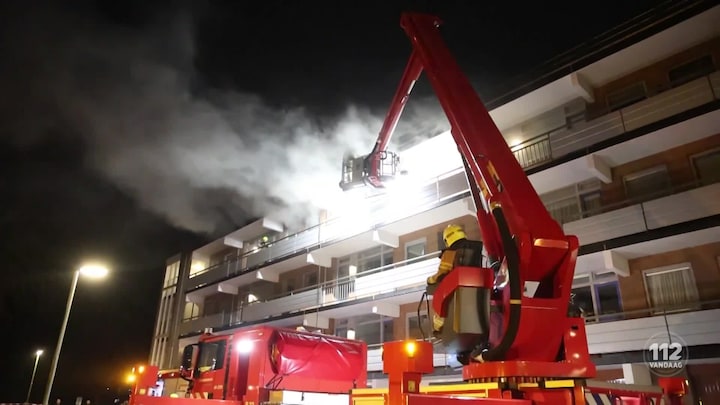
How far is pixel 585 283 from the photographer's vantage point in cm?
1403

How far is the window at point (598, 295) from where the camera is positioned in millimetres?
13258

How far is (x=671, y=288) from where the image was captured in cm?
1241

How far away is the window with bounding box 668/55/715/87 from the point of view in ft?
44.3

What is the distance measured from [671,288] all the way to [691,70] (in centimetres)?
645

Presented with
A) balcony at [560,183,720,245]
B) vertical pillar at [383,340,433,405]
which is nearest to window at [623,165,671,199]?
balcony at [560,183,720,245]

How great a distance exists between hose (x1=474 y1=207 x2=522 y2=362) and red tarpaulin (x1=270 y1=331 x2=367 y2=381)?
463cm

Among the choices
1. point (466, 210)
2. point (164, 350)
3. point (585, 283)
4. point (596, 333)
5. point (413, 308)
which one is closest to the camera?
point (596, 333)

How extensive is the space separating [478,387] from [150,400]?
8137 millimetres

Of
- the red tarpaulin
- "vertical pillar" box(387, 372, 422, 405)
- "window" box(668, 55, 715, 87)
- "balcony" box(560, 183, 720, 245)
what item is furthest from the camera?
"window" box(668, 55, 715, 87)

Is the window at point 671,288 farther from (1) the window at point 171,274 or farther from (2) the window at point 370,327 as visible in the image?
(1) the window at point 171,274

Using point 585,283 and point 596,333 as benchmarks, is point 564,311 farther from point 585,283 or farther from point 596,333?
point 585,283

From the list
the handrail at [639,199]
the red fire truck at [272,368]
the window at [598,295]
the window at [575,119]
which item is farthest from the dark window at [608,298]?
→ the red fire truck at [272,368]

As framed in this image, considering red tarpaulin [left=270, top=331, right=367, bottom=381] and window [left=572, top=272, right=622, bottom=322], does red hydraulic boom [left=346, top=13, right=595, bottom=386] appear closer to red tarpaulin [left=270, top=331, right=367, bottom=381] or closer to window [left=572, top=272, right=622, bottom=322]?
red tarpaulin [left=270, top=331, right=367, bottom=381]

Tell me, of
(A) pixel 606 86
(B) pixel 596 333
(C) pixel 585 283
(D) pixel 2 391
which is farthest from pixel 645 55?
(D) pixel 2 391
